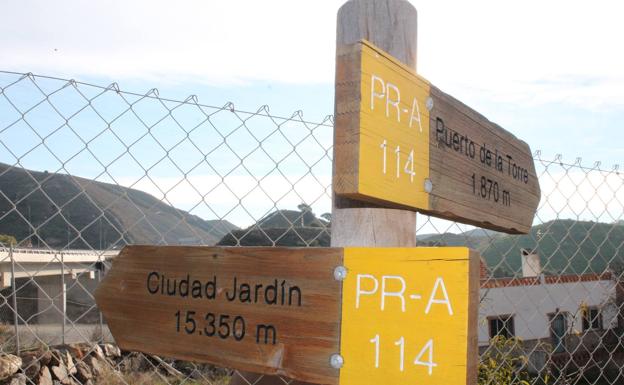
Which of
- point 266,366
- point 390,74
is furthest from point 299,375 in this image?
point 390,74

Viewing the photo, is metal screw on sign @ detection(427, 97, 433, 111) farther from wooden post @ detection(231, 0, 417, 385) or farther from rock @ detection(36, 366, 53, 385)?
rock @ detection(36, 366, 53, 385)

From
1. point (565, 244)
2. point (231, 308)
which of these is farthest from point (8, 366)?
point (231, 308)

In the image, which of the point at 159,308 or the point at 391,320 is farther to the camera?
the point at 159,308

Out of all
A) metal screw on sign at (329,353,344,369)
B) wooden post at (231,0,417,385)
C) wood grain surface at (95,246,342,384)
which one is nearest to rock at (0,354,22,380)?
wood grain surface at (95,246,342,384)

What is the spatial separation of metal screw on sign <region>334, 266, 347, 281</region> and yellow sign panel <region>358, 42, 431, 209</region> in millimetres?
172

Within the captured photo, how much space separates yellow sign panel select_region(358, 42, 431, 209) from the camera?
1.31 metres

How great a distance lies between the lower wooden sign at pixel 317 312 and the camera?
1191 mm

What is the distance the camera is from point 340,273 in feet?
4.17

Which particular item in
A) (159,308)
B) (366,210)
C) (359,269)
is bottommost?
(159,308)

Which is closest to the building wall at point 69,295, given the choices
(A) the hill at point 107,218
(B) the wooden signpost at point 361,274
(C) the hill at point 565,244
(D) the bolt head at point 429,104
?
(A) the hill at point 107,218

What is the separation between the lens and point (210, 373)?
50.9 feet

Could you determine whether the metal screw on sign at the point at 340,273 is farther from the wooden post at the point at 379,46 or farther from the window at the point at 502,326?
the window at the point at 502,326

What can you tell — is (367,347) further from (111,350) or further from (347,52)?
(111,350)

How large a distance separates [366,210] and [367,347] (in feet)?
1.31
